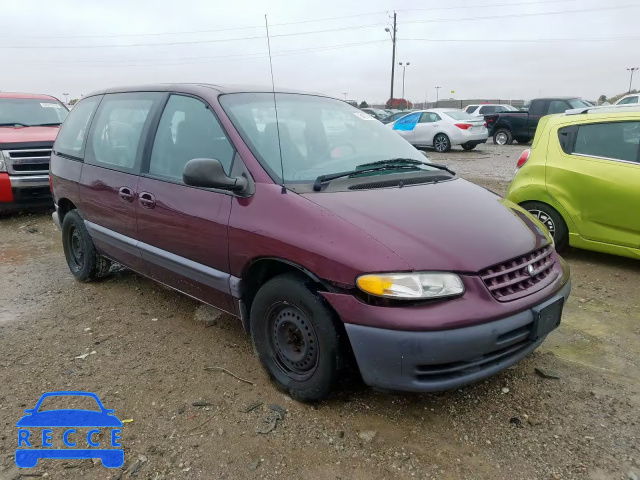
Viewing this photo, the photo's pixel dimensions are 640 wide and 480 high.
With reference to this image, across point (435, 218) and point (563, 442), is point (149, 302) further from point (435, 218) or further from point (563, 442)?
point (563, 442)

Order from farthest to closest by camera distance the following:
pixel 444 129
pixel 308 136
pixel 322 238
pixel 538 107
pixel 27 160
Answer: pixel 538 107 → pixel 444 129 → pixel 27 160 → pixel 308 136 → pixel 322 238

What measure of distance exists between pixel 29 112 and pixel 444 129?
11812 millimetres

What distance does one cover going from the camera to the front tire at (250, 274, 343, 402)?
8.16ft

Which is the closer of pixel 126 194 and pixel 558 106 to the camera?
pixel 126 194

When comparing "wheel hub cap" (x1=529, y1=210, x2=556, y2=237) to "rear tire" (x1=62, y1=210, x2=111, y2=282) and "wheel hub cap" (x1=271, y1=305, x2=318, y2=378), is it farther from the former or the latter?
"rear tire" (x1=62, y1=210, x2=111, y2=282)

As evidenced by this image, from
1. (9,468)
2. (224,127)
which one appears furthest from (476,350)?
(9,468)

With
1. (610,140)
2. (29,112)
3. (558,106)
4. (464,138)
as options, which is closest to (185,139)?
(610,140)

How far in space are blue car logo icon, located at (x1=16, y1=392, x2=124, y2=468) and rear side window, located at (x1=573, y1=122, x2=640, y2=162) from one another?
15.5ft

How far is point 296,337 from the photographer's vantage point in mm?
2744

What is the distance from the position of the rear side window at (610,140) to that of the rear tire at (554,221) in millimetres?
612

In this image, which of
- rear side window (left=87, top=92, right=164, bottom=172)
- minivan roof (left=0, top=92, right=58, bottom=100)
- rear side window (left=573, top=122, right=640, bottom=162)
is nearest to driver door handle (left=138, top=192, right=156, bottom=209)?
rear side window (left=87, top=92, right=164, bottom=172)

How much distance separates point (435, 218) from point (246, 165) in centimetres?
110

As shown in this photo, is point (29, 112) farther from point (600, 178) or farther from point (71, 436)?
point (600, 178)

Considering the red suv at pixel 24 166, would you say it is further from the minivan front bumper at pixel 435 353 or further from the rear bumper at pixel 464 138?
the rear bumper at pixel 464 138
